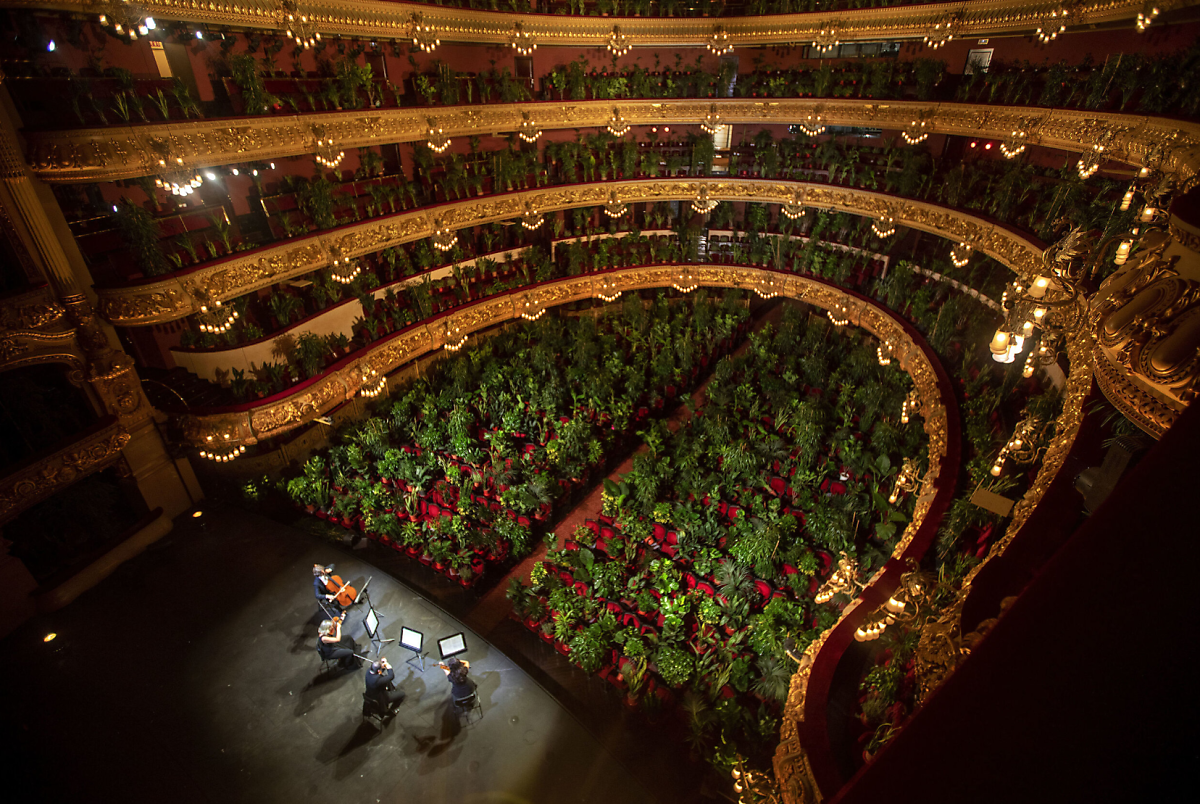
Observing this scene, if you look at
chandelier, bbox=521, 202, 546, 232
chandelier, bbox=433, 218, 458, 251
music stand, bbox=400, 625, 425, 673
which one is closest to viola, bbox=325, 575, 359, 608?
music stand, bbox=400, 625, 425, 673

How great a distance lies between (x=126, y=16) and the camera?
31.9 ft

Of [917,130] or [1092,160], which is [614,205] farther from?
[1092,160]

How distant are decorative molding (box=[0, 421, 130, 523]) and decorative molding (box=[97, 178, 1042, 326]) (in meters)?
2.40

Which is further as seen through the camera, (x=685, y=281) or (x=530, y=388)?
(x=685, y=281)

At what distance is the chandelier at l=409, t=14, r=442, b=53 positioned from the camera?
582 inches

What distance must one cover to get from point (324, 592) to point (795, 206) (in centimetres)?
1874

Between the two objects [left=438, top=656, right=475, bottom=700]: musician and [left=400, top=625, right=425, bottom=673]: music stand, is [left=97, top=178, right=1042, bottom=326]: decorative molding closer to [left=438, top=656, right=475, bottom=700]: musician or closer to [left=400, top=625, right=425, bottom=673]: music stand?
[left=400, top=625, right=425, bottom=673]: music stand

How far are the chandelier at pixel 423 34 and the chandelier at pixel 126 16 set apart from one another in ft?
20.8


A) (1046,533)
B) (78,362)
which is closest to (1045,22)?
(1046,533)

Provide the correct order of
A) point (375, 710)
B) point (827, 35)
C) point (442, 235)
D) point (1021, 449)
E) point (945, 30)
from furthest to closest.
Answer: point (827, 35), point (442, 235), point (945, 30), point (375, 710), point (1021, 449)

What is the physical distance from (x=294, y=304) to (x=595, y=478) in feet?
29.6

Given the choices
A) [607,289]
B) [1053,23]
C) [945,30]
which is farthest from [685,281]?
[1053,23]

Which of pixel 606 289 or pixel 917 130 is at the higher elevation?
pixel 917 130

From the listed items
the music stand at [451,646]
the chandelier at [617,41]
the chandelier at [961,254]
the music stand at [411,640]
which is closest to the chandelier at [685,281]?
the chandelier at [617,41]
